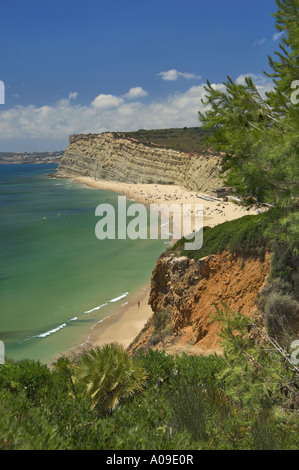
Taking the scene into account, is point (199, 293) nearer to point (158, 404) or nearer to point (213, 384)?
point (213, 384)

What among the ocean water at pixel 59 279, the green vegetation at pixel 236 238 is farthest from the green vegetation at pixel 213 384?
the ocean water at pixel 59 279

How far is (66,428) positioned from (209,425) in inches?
88.0

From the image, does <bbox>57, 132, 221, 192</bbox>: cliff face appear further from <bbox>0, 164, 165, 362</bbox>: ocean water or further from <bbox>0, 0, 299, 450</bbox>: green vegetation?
<bbox>0, 0, 299, 450</bbox>: green vegetation

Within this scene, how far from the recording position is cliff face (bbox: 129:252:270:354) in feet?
42.7

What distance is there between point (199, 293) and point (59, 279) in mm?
19184

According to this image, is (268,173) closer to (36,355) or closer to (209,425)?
(209,425)

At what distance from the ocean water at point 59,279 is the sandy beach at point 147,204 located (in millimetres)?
918

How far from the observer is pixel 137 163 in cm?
10400

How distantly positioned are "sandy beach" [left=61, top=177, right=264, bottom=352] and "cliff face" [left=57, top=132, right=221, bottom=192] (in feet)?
10.8

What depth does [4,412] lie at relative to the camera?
517 cm

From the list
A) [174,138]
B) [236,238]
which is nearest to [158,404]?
[236,238]

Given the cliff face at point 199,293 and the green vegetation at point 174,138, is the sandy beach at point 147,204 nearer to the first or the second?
the cliff face at point 199,293

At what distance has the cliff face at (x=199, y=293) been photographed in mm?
13000
